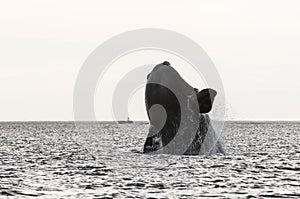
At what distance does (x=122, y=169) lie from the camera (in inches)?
1443

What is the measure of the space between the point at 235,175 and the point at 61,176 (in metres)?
9.42

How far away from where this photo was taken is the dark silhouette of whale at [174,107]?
35531 millimetres

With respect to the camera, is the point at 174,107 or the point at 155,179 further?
the point at 174,107

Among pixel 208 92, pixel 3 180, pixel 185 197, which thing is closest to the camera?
pixel 185 197

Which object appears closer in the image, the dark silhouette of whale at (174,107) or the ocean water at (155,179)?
the ocean water at (155,179)

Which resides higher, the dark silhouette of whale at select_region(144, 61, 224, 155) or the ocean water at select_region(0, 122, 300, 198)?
the dark silhouette of whale at select_region(144, 61, 224, 155)

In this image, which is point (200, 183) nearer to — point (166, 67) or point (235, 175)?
point (235, 175)

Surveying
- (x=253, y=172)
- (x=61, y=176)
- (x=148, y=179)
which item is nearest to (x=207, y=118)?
(x=253, y=172)

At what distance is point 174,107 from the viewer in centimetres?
3569

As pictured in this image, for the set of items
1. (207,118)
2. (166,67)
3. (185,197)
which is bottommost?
(185,197)

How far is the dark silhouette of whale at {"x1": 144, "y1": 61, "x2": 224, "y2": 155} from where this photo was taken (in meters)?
35.5

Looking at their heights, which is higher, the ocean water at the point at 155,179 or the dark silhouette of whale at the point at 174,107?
the dark silhouette of whale at the point at 174,107

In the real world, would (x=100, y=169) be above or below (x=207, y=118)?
→ below

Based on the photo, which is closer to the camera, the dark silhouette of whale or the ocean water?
the ocean water
